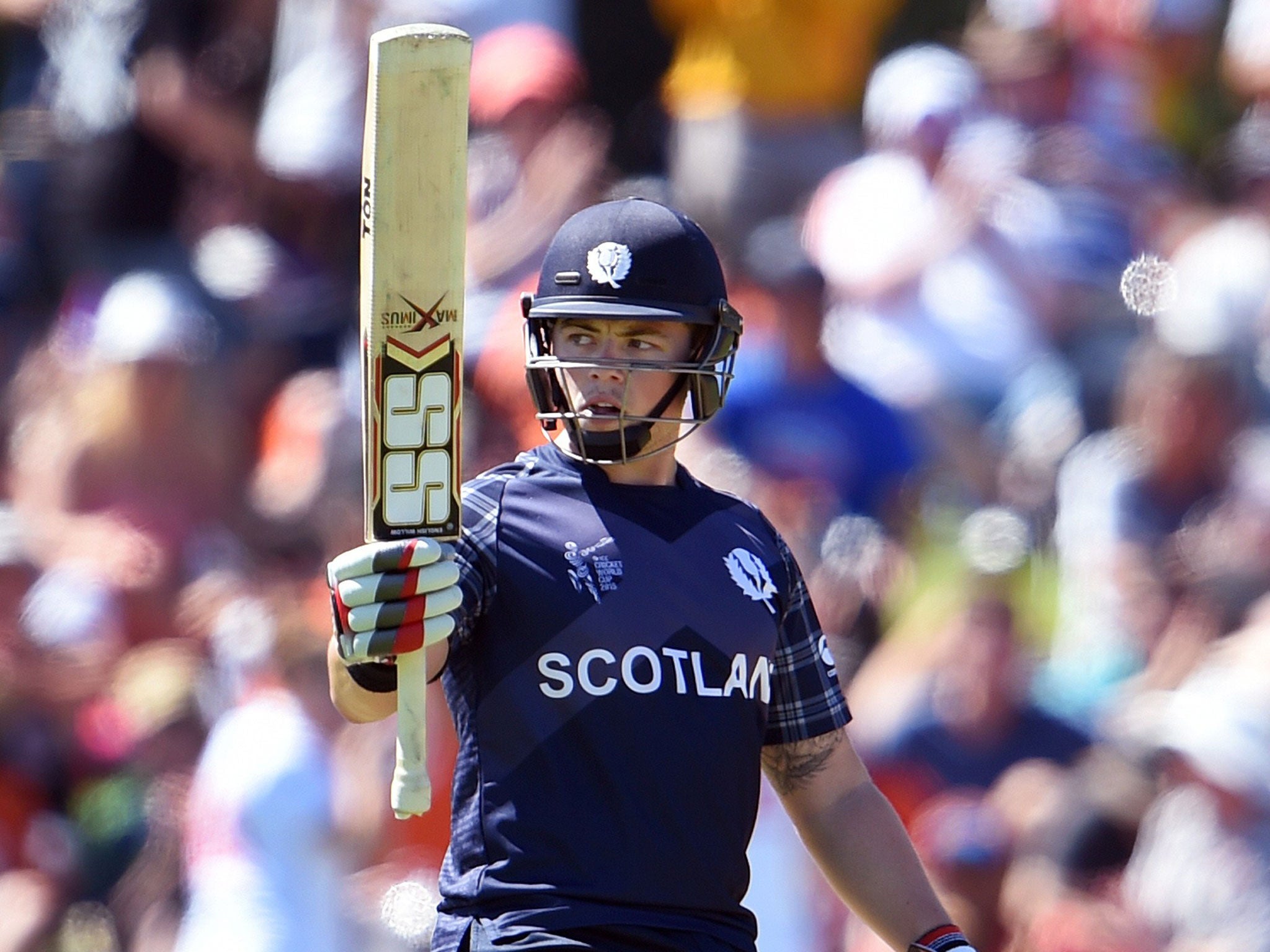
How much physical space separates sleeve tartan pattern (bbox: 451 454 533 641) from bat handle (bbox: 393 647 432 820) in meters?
0.14

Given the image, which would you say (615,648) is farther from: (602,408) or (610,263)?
(610,263)

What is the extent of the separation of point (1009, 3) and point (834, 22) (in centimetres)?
60

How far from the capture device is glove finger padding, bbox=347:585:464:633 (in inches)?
112

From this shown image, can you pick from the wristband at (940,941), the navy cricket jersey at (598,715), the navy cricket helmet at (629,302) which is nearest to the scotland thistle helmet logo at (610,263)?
the navy cricket helmet at (629,302)

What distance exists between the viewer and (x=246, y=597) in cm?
642

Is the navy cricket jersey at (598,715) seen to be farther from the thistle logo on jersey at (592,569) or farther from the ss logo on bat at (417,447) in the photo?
the ss logo on bat at (417,447)

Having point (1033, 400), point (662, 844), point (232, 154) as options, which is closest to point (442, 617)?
point (662, 844)

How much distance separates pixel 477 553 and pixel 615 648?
0.27 m

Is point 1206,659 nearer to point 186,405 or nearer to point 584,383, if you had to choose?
point 584,383

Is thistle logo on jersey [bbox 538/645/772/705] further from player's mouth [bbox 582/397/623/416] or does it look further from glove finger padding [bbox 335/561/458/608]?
player's mouth [bbox 582/397/623/416]

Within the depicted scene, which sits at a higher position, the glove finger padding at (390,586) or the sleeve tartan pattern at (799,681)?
the glove finger padding at (390,586)

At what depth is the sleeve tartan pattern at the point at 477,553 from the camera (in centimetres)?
308

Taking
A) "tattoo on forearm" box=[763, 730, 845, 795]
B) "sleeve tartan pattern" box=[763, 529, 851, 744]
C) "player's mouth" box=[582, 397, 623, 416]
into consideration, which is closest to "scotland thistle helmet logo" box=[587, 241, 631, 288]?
"player's mouth" box=[582, 397, 623, 416]

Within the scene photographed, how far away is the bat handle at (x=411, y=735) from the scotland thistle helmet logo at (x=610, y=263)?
0.71 metres
